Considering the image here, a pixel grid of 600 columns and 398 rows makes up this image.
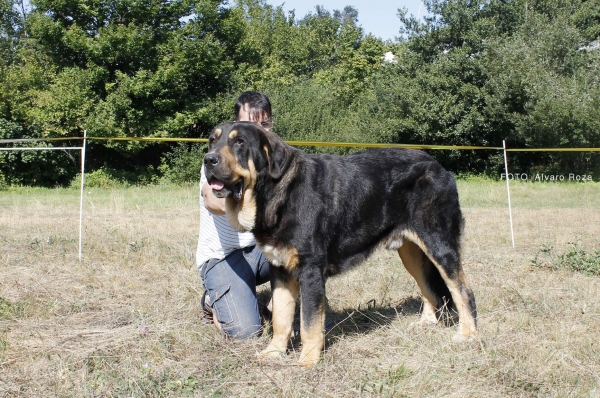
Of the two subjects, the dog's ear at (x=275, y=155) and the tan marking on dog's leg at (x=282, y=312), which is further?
the tan marking on dog's leg at (x=282, y=312)

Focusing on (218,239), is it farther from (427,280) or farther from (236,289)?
(427,280)

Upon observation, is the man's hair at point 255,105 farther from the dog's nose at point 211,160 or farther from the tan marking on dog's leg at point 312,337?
the tan marking on dog's leg at point 312,337

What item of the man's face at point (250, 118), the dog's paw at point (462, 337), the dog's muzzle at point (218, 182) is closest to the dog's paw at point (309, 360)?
the dog's paw at point (462, 337)

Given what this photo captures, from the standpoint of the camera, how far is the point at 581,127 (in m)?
21.1

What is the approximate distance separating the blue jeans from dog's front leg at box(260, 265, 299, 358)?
1.12 feet

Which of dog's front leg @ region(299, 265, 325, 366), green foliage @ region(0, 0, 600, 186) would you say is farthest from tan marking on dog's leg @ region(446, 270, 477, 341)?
green foliage @ region(0, 0, 600, 186)

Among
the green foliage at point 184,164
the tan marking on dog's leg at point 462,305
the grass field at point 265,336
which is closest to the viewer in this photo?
the grass field at point 265,336

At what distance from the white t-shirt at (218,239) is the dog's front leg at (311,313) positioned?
0.98 meters

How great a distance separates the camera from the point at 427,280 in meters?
4.78

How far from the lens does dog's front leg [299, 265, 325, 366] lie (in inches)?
149

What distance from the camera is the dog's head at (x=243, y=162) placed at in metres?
3.58

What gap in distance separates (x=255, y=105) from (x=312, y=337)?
74.1 inches

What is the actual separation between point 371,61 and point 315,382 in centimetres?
4028

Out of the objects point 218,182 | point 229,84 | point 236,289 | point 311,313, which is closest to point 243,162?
point 218,182
